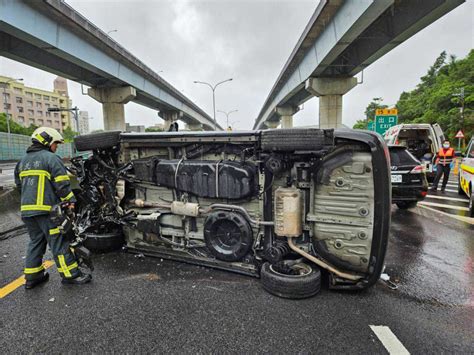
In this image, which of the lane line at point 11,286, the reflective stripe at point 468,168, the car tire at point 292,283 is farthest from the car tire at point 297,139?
the reflective stripe at point 468,168

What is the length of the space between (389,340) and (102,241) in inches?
141

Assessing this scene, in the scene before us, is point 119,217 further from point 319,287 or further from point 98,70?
point 98,70

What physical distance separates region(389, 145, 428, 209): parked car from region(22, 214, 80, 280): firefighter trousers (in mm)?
5838

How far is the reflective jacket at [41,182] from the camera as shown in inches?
115

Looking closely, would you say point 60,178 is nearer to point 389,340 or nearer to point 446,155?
point 389,340

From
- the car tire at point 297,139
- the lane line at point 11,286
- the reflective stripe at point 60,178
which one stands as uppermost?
the car tire at point 297,139

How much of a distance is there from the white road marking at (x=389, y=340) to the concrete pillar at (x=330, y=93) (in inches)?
Result: 574

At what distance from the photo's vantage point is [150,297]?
2742 millimetres

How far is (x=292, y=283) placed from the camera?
2.63 meters

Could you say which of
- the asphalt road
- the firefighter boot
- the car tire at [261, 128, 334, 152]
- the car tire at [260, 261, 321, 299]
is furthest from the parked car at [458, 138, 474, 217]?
the firefighter boot

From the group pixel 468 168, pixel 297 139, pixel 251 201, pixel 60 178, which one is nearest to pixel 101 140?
pixel 60 178

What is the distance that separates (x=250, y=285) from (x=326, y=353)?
1.11 meters

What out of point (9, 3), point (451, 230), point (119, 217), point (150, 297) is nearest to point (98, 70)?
point (9, 3)

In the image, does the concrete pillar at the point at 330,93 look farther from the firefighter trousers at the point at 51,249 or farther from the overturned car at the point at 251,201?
the firefighter trousers at the point at 51,249
